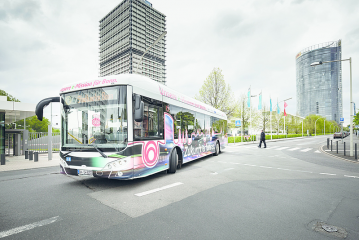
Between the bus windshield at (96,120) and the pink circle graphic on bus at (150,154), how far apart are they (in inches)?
33.0

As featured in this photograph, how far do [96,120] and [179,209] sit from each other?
3.20 metres

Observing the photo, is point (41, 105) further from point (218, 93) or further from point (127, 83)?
point (218, 93)

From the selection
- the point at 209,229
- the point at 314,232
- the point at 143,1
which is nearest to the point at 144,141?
the point at 209,229

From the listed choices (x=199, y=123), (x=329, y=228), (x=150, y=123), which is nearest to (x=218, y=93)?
(x=199, y=123)

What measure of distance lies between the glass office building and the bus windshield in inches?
6227

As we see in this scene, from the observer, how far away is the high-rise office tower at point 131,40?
451ft

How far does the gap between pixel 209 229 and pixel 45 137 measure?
21160mm

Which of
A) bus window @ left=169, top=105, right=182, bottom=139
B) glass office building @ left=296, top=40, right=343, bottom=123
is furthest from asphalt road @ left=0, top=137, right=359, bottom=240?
glass office building @ left=296, top=40, right=343, bottom=123

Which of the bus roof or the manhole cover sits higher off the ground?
the bus roof

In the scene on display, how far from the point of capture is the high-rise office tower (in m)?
138

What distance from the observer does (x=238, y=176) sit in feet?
23.4

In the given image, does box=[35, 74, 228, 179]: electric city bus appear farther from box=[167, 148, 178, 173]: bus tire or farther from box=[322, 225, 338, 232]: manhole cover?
box=[322, 225, 338, 232]: manhole cover

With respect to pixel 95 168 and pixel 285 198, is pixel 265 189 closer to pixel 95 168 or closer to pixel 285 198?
pixel 285 198

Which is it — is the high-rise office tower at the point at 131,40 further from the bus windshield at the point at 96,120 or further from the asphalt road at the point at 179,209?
the asphalt road at the point at 179,209
